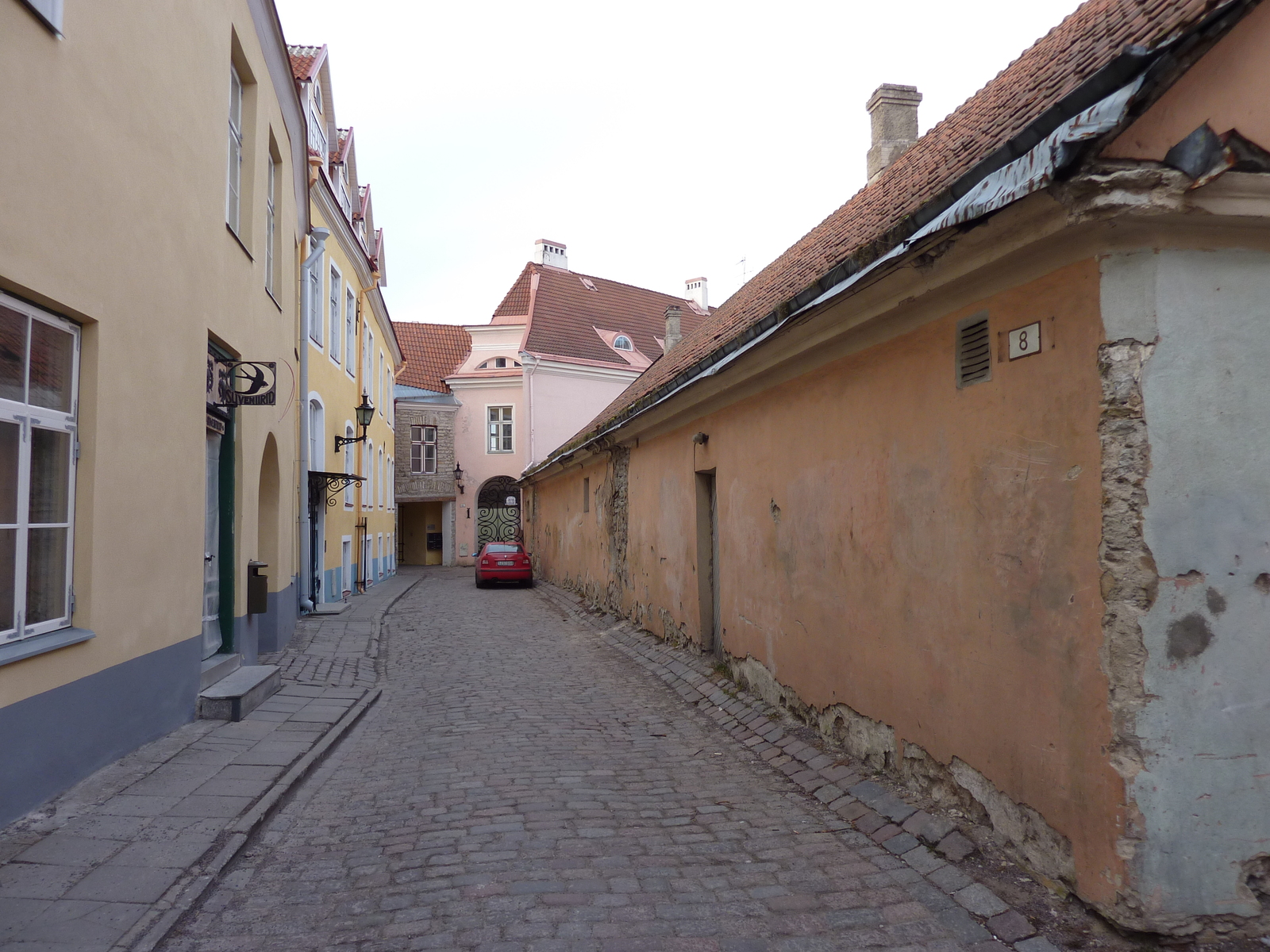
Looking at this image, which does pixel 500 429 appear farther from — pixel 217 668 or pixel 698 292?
pixel 217 668

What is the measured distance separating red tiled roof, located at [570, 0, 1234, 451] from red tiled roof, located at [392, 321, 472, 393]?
27642mm

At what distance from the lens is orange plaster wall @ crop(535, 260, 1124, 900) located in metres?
3.68

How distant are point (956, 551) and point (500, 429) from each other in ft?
104

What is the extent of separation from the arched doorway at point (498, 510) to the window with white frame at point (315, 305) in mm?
19598

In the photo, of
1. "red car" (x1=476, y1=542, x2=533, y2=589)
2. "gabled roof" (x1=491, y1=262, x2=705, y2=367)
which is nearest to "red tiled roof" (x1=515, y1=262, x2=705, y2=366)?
"gabled roof" (x1=491, y1=262, x2=705, y2=367)

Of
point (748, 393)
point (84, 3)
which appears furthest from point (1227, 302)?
point (84, 3)

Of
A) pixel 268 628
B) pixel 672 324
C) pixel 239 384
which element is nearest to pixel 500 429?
pixel 672 324

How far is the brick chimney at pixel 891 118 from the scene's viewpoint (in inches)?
432

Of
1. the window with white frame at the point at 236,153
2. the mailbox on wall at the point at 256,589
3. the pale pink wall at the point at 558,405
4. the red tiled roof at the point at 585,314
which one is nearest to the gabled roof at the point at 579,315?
the red tiled roof at the point at 585,314

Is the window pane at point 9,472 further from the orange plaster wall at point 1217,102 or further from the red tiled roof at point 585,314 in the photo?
the red tiled roof at point 585,314

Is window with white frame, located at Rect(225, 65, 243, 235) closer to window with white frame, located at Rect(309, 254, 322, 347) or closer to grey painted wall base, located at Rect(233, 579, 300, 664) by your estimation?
grey painted wall base, located at Rect(233, 579, 300, 664)

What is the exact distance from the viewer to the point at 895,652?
5.32m

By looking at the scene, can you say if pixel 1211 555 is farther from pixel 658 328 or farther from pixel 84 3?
pixel 658 328

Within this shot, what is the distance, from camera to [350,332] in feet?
64.3
